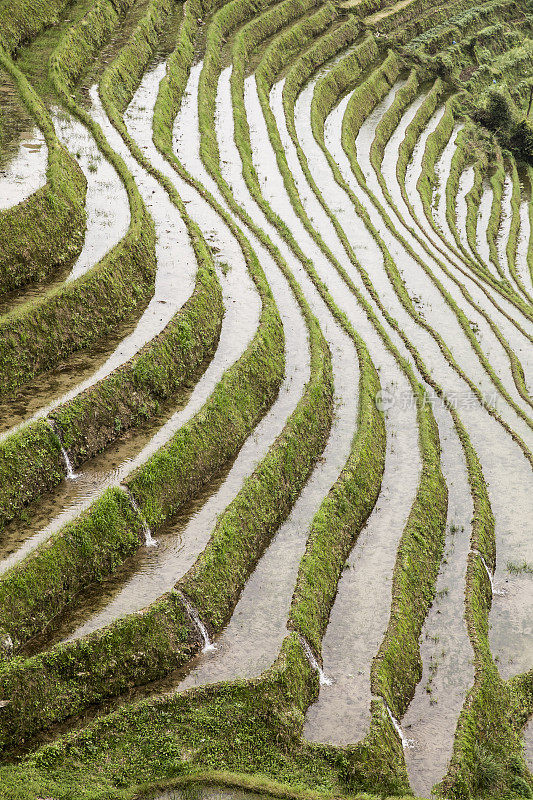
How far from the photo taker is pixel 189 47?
42781 mm

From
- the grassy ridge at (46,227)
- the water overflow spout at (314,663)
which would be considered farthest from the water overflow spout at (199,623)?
the grassy ridge at (46,227)

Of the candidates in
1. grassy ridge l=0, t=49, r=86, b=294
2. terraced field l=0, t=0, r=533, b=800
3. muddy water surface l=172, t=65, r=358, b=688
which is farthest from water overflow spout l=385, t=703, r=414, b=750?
grassy ridge l=0, t=49, r=86, b=294

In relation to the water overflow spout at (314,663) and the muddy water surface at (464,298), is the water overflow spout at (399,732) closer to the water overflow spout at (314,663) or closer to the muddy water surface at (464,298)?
the water overflow spout at (314,663)

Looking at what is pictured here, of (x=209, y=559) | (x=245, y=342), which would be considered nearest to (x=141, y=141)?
(x=245, y=342)

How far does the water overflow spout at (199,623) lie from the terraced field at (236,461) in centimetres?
5

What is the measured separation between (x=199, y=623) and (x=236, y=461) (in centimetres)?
524

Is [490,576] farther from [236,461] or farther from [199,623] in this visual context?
[199,623]

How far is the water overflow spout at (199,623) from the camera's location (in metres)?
15.0

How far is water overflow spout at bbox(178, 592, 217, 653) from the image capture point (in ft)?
49.1

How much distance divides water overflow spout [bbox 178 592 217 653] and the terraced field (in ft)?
0.17

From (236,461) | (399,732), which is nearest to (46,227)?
(236,461)

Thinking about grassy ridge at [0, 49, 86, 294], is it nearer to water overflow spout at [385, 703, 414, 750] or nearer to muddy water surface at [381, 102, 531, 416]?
water overflow spout at [385, 703, 414, 750]

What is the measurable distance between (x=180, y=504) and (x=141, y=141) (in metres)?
19.5

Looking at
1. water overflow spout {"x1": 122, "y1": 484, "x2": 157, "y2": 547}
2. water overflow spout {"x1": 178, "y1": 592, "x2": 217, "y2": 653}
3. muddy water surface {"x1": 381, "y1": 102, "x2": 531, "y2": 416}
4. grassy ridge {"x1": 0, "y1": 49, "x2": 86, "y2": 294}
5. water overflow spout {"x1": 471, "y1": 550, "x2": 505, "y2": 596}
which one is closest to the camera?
water overflow spout {"x1": 178, "y1": 592, "x2": 217, "y2": 653}
